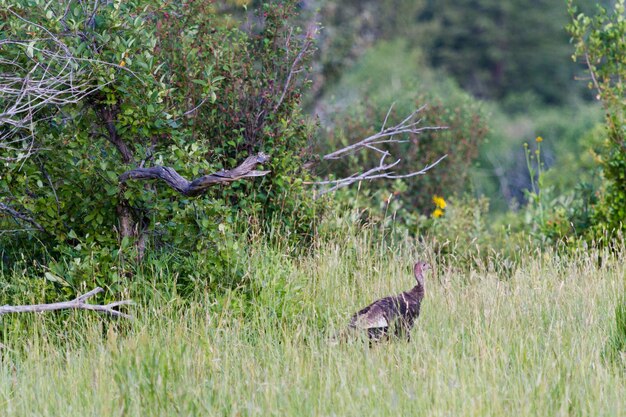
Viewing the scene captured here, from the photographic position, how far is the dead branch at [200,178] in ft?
18.4

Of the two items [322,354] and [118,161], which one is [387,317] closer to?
[322,354]

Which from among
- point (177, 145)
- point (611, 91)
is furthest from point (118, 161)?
point (611, 91)

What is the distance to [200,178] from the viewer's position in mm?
5676

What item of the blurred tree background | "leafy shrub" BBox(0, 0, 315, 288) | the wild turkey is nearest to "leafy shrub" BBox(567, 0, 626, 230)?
the blurred tree background

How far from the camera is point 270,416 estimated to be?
4305 mm

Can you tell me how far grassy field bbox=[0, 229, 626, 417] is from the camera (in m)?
4.41

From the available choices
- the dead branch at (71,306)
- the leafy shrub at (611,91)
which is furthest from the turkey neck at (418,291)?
the leafy shrub at (611,91)

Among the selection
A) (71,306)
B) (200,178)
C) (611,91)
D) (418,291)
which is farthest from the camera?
(611,91)

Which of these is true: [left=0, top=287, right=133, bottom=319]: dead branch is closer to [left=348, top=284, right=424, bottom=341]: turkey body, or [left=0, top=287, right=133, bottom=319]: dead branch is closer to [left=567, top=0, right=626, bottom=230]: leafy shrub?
[left=348, top=284, right=424, bottom=341]: turkey body

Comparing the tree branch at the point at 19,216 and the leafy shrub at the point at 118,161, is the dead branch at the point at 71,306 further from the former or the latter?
the tree branch at the point at 19,216

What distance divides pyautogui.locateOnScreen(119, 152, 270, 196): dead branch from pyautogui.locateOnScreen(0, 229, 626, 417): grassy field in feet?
2.36

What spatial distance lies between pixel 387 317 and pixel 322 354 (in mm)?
595

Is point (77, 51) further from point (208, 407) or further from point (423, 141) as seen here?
point (423, 141)

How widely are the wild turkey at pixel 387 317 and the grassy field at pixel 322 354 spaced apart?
0.14m
